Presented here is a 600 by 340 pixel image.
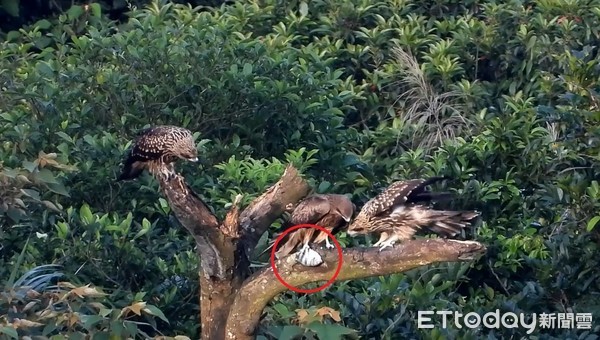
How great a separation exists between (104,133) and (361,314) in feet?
5.83

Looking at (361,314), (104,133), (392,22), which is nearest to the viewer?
(361,314)

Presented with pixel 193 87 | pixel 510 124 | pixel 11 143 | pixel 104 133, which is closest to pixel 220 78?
pixel 193 87

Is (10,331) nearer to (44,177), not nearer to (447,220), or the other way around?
(44,177)

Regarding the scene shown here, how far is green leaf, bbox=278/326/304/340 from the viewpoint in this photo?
15.1 ft

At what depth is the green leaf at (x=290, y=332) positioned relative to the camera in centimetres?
461

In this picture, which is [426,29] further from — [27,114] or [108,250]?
[108,250]

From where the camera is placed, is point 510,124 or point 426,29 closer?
point 510,124

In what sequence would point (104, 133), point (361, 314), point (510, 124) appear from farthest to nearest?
point (510, 124) → point (104, 133) → point (361, 314)

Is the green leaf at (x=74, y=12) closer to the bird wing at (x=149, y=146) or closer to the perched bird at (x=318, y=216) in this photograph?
the bird wing at (x=149, y=146)

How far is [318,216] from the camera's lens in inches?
177

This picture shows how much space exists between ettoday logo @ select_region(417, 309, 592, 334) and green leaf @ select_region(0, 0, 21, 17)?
4.89 meters

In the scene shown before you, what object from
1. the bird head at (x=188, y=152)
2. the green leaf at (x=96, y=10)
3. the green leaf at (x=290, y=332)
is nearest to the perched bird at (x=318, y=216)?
the green leaf at (x=290, y=332)

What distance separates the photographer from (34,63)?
7934 mm

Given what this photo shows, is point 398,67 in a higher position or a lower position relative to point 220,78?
lower
